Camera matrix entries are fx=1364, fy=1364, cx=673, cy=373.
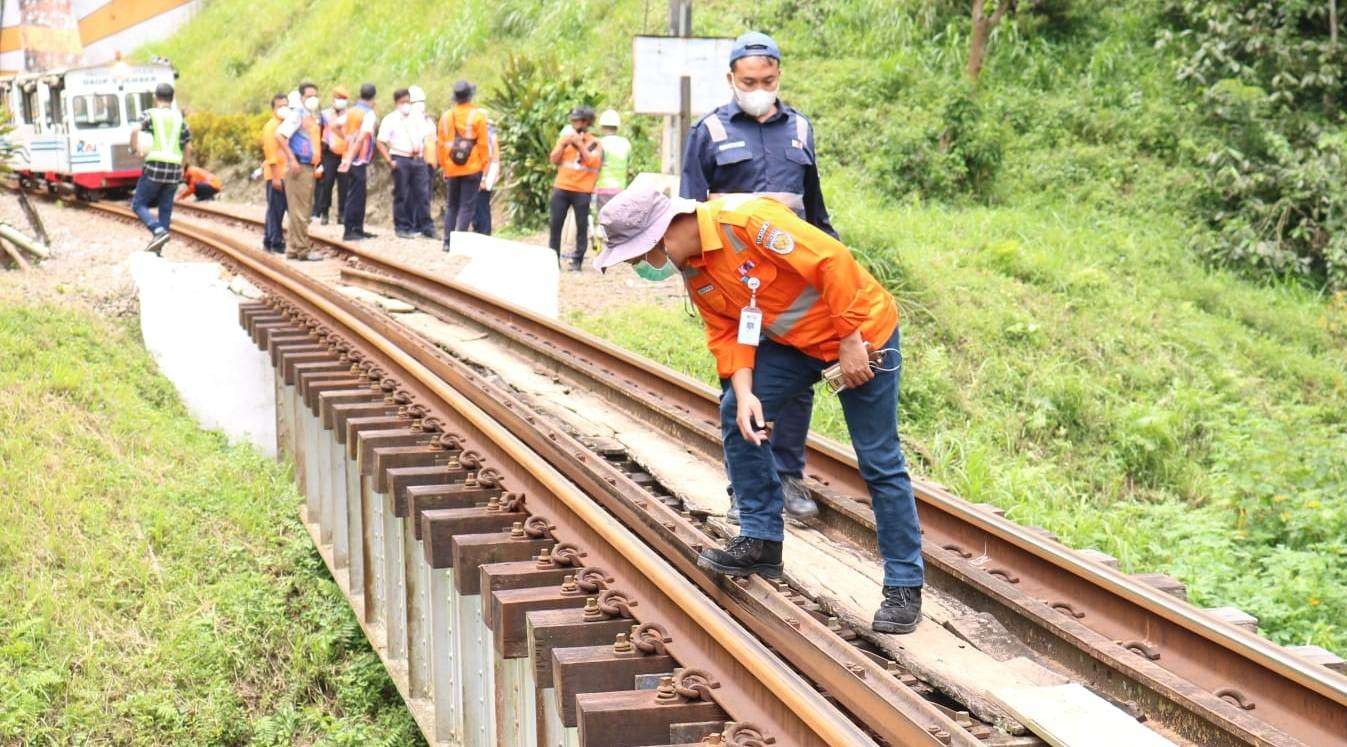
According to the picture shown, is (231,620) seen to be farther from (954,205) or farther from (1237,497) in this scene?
(954,205)

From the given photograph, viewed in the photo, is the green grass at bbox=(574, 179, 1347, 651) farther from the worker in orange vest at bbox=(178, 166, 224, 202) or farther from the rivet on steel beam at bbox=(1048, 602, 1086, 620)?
the worker in orange vest at bbox=(178, 166, 224, 202)

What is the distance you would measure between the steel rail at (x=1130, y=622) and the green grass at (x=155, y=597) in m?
2.58

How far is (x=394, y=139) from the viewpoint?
643 inches

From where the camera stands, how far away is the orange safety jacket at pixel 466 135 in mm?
14844

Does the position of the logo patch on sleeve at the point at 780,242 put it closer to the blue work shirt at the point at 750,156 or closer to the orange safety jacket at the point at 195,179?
the blue work shirt at the point at 750,156

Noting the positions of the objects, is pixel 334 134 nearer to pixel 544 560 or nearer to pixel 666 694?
pixel 544 560

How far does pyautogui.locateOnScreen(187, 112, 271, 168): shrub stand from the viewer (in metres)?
27.3

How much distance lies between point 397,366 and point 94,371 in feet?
8.94

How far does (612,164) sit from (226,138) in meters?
16.9

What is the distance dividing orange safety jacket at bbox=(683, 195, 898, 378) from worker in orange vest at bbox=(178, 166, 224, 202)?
21701mm

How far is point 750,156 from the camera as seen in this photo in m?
5.40

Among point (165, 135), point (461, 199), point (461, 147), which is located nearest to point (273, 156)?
point (165, 135)

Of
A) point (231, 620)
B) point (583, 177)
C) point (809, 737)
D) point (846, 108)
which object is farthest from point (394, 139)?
point (809, 737)

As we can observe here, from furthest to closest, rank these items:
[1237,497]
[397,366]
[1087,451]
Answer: [1087,451]
[1237,497]
[397,366]
